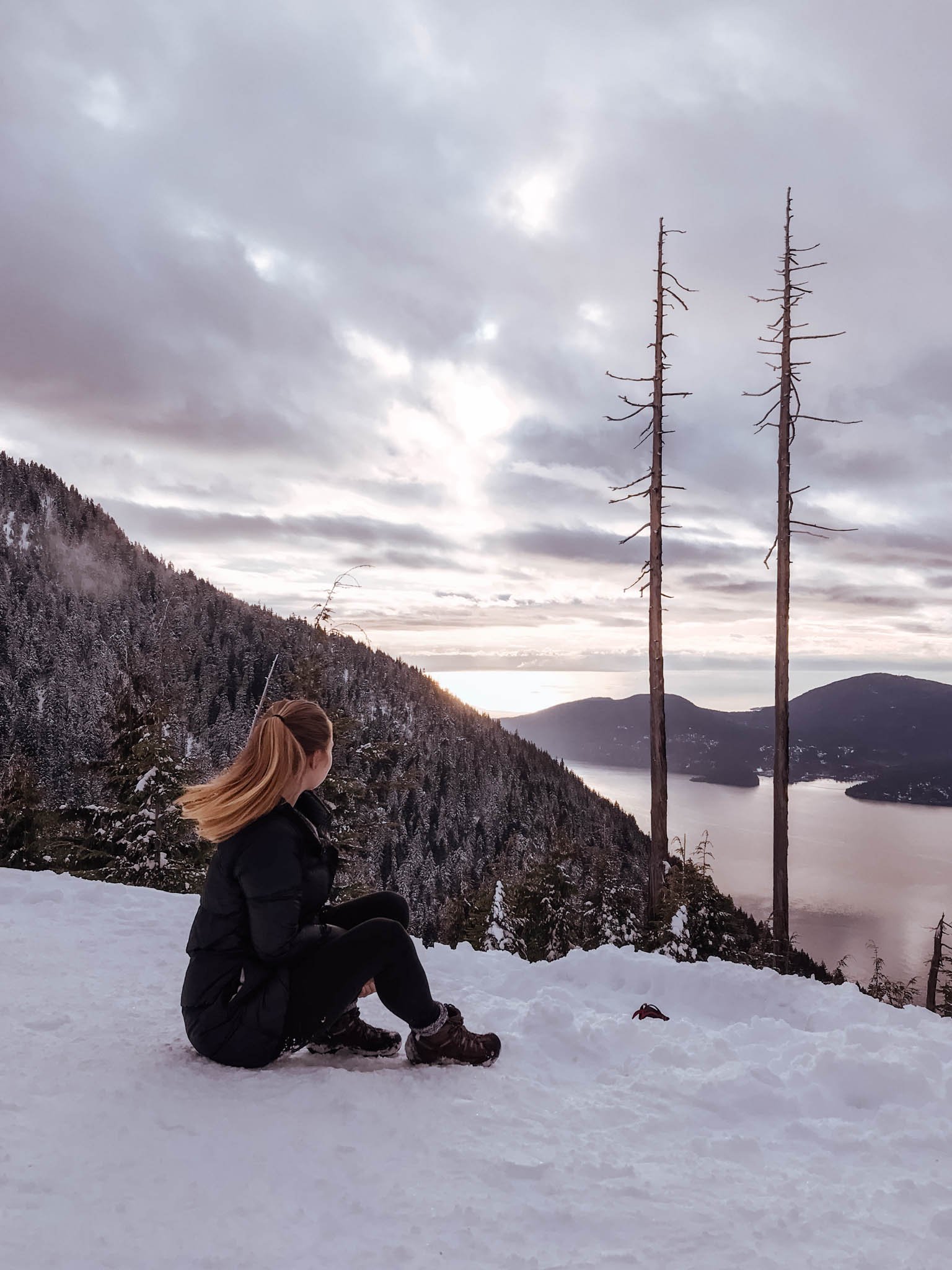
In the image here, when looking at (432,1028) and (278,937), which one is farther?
(432,1028)

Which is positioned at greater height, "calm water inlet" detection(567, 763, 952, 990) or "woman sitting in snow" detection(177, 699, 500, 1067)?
"woman sitting in snow" detection(177, 699, 500, 1067)

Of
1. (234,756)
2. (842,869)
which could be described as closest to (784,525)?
(234,756)

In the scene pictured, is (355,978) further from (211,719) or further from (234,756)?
(211,719)

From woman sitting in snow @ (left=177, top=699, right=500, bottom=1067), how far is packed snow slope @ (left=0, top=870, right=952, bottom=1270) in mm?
176

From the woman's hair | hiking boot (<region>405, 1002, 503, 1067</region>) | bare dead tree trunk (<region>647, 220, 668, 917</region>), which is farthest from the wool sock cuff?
bare dead tree trunk (<region>647, 220, 668, 917</region>)

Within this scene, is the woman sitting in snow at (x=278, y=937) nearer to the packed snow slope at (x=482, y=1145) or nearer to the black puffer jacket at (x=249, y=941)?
the black puffer jacket at (x=249, y=941)

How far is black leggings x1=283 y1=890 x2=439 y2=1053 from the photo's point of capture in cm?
287

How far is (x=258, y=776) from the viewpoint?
2.78 meters

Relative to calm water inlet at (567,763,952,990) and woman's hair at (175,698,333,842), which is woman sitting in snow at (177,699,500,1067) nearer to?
woman's hair at (175,698,333,842)

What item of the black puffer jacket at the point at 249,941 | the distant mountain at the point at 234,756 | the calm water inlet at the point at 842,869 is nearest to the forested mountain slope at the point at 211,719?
the distant mountain at the point at 234,756

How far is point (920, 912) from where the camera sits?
62.8 metres

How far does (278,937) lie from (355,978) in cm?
41

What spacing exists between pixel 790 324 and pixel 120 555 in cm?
11938

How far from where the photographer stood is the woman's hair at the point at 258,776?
271 centimetres
